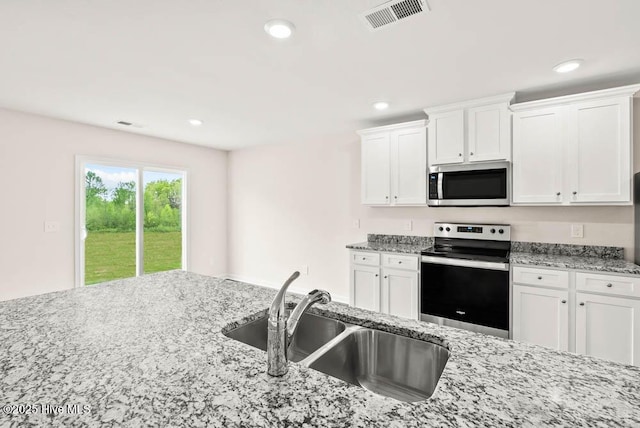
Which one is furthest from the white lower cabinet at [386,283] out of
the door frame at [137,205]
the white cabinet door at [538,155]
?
the door frame at [137,205]

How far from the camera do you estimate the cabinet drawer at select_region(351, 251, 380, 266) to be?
11.4ft

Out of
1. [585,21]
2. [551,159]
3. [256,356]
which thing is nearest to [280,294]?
[256,356]

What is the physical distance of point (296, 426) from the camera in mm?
648

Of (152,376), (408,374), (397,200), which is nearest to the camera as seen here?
(152,376)

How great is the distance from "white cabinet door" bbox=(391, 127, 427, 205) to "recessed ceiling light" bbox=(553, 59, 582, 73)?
4.04 feet

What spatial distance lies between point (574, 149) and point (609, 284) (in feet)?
3.71

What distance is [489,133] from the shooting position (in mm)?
3012

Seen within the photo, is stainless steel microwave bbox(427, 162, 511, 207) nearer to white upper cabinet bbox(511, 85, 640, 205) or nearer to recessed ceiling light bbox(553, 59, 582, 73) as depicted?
white upper cabinet bbox(511, 85, 640, 205)

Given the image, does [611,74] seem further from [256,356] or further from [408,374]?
[256,356]

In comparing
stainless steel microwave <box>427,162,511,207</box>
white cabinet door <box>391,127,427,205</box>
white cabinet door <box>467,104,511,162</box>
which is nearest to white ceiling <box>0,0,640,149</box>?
white cabinet door <box>467,104,511,162</box>

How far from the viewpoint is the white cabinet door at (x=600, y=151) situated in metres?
2.52

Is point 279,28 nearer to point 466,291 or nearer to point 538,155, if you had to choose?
point 538,155

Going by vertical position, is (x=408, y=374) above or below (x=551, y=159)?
below

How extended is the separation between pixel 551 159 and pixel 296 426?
3.14 m
